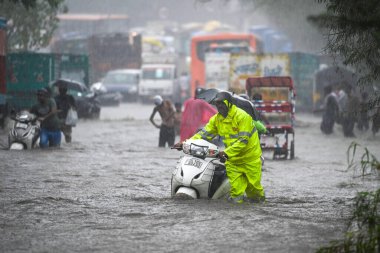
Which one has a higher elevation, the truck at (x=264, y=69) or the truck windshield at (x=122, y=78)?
the truck at (x=264, y=69)

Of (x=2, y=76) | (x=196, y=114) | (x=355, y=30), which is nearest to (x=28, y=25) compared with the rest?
(x=2, y=76)

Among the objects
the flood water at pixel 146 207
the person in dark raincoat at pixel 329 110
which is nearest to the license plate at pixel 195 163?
the flood water at pixel 146 207

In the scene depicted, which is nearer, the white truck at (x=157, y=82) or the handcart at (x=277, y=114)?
the handcart at (x=277, y=114)

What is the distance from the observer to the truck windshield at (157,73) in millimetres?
44562

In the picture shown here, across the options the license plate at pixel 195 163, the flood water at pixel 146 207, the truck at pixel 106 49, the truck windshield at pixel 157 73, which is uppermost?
the truck at pixel 106 49

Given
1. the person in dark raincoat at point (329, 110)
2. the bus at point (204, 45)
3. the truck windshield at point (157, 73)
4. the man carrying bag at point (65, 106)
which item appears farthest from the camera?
the truck windshield at point (157, 73)

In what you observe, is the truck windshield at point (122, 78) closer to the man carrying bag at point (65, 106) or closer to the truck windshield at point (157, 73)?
the truck windshield at point (157, 73)

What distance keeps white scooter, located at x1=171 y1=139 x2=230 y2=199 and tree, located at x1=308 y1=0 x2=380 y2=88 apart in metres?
1.88

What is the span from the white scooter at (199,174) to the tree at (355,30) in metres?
1.88

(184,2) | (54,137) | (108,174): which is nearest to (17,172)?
(108,174)

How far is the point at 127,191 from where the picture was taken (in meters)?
12.8

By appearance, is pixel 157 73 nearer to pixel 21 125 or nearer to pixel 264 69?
pixel 264 69

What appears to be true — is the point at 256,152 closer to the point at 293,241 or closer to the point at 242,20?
the point at 293,241

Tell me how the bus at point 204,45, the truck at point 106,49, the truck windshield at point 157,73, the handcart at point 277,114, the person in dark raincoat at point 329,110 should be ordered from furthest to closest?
the truck at point 106,49, the truck windshield at point 157,73, the bus at point 204,45, the person in dark raincoat at point 329,110, the handcart at point 277,114
